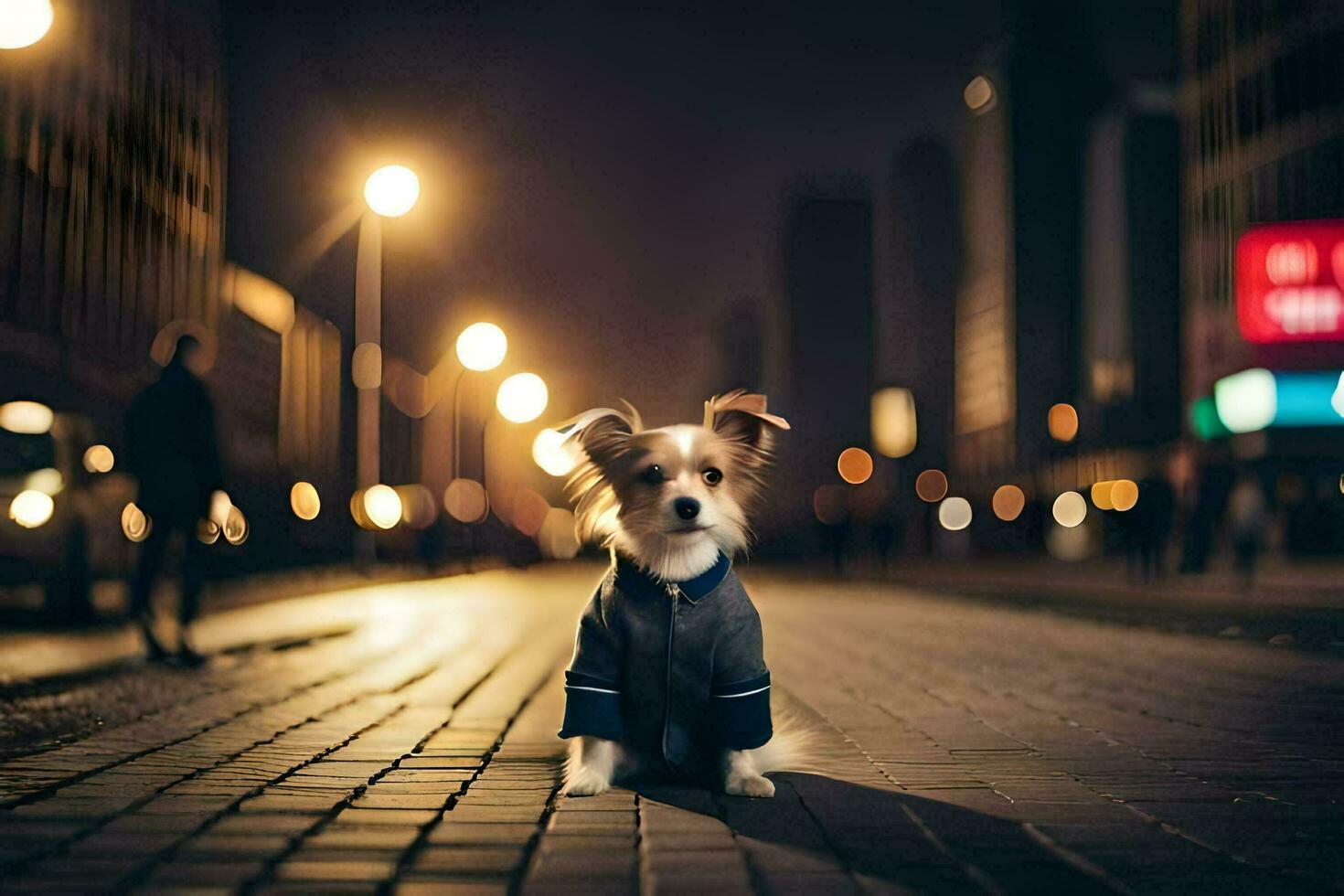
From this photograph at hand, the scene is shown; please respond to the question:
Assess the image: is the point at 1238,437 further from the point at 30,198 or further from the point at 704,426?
the point at 704,426

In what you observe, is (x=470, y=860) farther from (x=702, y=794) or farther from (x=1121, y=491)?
(x=1121, y=491)

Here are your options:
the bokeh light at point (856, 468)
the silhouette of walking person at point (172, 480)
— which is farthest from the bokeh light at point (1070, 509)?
the silhouette of walking person at point (172, 480)

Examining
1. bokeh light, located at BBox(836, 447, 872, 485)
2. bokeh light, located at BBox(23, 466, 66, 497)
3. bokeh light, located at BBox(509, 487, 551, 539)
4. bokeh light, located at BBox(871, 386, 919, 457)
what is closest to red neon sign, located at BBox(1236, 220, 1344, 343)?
bokeh light, located at BBox(23, 466, 66, 497)

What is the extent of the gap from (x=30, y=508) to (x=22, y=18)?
5426 mm

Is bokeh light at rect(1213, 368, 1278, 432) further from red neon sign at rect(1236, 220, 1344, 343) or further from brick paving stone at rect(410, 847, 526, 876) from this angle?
brick paving stone at rect(410, 847, 526, 876)

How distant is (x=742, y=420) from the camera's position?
16.8 ft

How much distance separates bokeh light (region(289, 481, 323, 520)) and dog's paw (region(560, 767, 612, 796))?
139 ft

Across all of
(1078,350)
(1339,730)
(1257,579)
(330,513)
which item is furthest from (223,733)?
(1078,350)

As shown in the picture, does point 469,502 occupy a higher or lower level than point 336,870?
higher

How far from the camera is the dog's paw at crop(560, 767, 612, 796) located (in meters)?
4.89

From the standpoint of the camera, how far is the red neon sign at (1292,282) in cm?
4575

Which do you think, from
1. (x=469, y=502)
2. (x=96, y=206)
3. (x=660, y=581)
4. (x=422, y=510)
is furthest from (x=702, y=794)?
(x=469, y=502)

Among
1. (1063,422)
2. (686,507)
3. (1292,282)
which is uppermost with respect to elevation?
(1063,422)

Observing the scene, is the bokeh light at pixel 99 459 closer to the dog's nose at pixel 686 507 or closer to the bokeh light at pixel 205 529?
the bokeh light at pixel 205 529
